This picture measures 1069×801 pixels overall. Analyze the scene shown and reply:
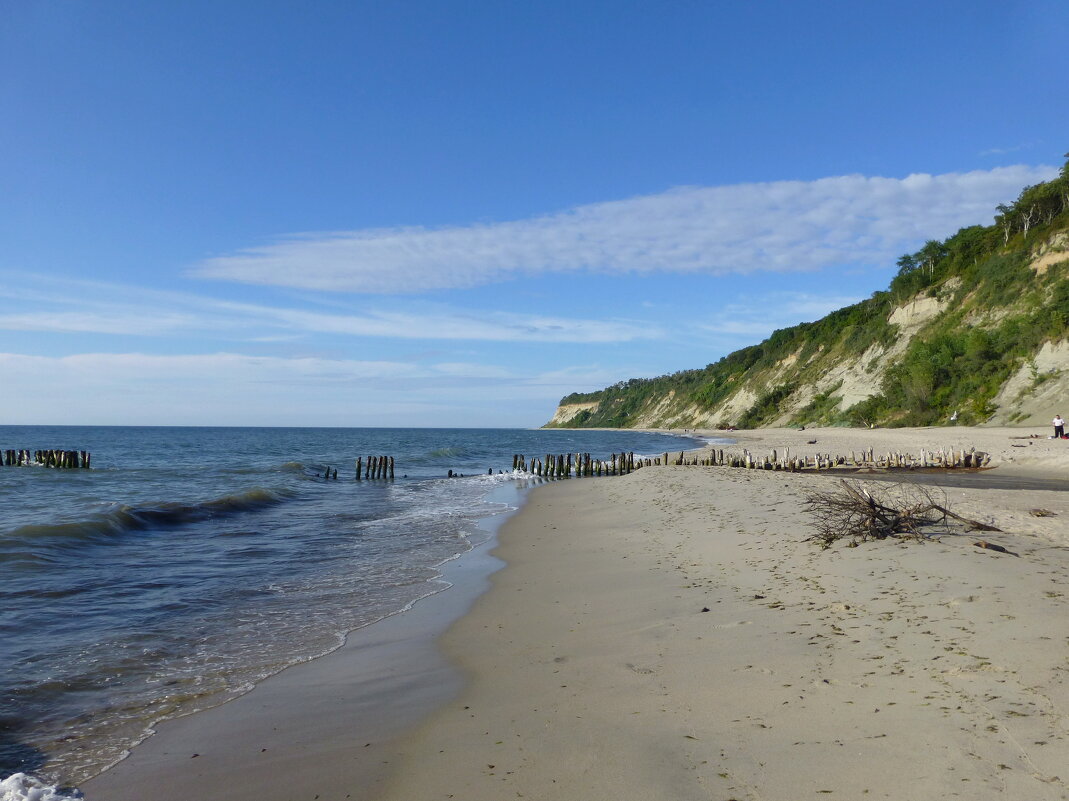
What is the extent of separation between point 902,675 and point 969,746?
1.17 metres

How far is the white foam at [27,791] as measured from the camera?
4.27 meters

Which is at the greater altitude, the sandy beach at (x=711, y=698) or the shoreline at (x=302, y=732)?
the sandy beach at (x=711, y=698)

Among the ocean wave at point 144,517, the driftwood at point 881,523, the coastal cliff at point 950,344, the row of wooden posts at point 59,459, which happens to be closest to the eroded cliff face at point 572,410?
the coastal cliff at point 950,344

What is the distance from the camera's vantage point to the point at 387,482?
112 ft

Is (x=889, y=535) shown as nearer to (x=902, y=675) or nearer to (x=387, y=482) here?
(x=902, y=675)

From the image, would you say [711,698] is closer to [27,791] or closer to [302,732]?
[302,732]

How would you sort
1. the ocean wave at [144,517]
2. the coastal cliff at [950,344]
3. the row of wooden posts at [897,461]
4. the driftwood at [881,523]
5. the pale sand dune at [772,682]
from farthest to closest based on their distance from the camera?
1. the coastal cliff at [950,344]
2. the row of wooden posts at [897,461]
3. the ocean wave at [144,517]
4. the driftwood at [881,523]
5. the pale sand dune at [772,682]

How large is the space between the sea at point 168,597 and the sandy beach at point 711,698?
67cm

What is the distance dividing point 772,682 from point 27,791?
5451 mm

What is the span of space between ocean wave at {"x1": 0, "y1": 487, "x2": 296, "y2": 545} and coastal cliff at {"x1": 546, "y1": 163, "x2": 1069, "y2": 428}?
39.8 metres

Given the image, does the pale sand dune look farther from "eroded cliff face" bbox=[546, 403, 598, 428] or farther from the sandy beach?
"eroded cliff face" bbox=[546, 403, 598, 428]

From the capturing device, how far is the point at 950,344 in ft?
158

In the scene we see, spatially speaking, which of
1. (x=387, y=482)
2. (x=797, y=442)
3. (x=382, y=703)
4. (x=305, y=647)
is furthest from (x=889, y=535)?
(x=797, y=442)

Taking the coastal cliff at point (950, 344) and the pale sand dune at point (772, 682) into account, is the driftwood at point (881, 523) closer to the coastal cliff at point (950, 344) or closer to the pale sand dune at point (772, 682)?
the pale sand dune at point (772, 682)
